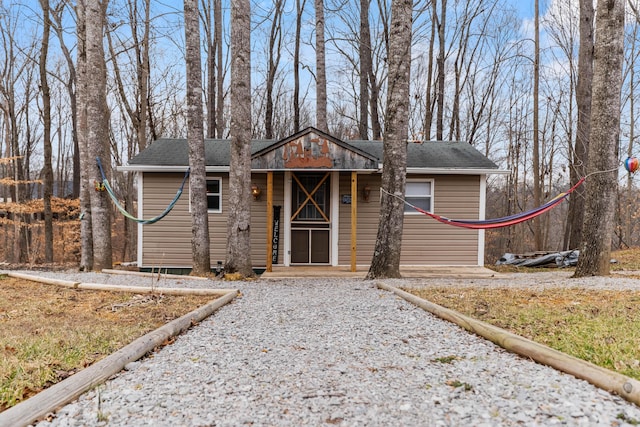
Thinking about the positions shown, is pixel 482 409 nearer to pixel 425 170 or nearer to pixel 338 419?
pixel 338 419

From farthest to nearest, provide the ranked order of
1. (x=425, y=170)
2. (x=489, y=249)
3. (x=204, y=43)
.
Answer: (x=489, y=249), (x=204, y=43), (x=425, y=170)

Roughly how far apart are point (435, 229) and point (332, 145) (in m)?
3.22

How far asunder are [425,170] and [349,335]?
6.46 metres

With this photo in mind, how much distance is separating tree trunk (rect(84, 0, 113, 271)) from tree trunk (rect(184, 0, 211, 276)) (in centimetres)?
169

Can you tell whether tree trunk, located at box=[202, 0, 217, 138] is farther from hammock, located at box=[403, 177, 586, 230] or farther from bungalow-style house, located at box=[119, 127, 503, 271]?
hammock, located at box=[403, 177, 586, 230]

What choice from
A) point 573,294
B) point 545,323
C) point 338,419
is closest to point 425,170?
point 573,294

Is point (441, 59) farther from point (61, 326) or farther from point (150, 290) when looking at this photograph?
point (61, 326)

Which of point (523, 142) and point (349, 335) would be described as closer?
point (349, 335)

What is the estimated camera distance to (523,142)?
17922 millimetres

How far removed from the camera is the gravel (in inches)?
63.1

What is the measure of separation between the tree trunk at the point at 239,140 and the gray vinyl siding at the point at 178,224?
223 centimetres

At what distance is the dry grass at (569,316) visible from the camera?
2254 mm

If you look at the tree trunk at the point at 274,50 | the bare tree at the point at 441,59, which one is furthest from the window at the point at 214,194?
the bare tree at the point at 441,59

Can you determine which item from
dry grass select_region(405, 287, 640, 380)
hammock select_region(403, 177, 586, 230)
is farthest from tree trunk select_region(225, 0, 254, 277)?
dry grass select_region(405, 287, 640, 380)
